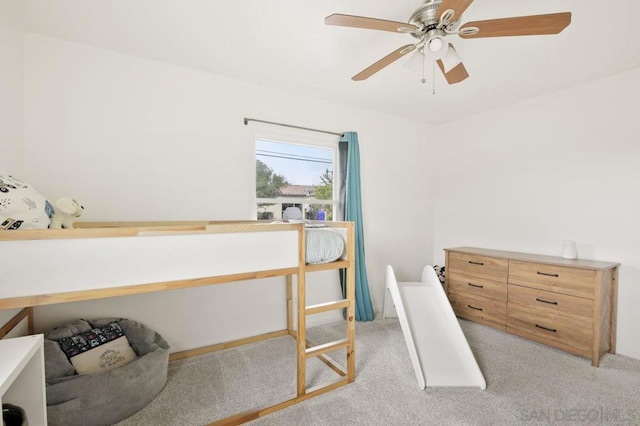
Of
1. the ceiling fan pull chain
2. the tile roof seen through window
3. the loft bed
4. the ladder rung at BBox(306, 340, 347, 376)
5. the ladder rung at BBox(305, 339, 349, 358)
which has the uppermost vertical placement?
the ceiling fan pull chain

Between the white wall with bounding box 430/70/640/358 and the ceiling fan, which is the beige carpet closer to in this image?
the white wall with bounding box 430/70/640/358

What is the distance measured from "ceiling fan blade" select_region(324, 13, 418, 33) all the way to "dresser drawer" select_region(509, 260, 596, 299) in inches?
90.8

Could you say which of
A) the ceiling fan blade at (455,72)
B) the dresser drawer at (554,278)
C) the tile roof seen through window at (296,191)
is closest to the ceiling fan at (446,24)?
the ceiling fan blade at (455,72)

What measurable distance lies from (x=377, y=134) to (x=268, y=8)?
2.07 meters

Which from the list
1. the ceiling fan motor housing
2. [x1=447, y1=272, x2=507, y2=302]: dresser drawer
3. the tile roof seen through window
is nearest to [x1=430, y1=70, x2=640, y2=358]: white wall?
[x1=447, y1=272, x2=507, y2=302]: dresser drawer

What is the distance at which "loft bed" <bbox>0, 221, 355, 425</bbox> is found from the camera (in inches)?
46.8

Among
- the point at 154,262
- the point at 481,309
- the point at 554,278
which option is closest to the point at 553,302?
A: the point at 554,278

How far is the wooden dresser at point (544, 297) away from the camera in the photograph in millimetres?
2326

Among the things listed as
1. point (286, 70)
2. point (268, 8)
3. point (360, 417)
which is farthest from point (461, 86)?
point (360, 417)

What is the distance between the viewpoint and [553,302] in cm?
252

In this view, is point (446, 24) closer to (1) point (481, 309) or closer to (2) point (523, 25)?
(2) point (523, 25)

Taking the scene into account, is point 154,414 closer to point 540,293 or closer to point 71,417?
point 71,417

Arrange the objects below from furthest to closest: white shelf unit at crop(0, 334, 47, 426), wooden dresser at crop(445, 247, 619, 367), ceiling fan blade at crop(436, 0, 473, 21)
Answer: wooden dresser at crop(445, 247, 619, 367) < ceiling fan blade at crop(436, 0, 473, 21) < white shelf unit at crop(0, 334, 47, 426)

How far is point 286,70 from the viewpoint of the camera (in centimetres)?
249
